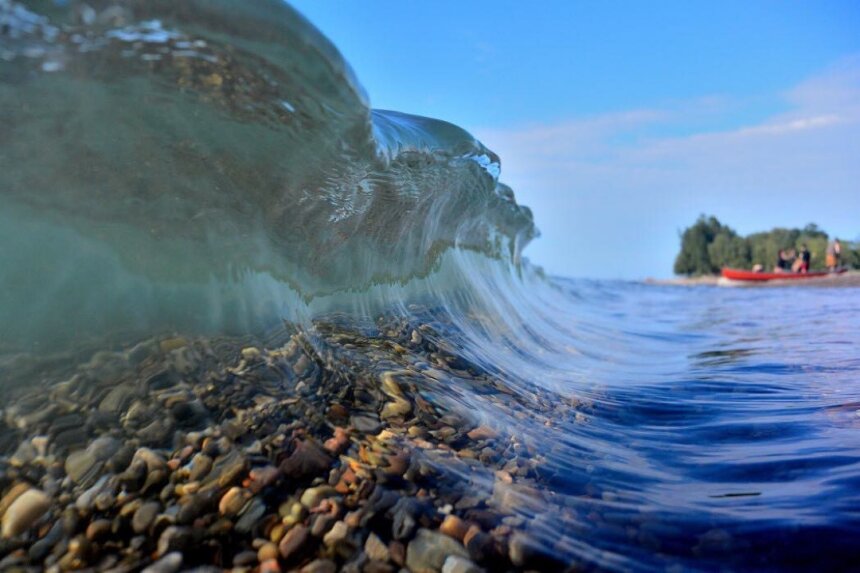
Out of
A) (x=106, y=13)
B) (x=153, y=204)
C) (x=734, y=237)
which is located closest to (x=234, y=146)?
(x=153, y=204)

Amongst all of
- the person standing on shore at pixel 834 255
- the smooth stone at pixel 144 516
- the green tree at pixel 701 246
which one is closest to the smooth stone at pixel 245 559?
the smooth stone at pixel 144 516

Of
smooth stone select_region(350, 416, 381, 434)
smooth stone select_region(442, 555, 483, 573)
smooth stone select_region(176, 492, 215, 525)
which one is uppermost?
smooth stone select_region(350, 416, 381, 434)

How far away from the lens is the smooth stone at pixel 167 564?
103cm

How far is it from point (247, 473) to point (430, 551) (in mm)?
447

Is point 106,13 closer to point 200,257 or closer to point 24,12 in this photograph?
point 24,12

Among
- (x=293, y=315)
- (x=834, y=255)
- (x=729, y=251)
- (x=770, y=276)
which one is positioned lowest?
(x=293, y=315)

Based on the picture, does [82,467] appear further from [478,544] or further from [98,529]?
[478,544]

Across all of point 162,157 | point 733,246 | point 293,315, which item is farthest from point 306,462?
point 733,246

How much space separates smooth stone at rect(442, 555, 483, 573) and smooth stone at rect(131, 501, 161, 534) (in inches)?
22.9

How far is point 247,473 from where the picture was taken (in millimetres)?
1267

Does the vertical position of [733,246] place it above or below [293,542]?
above

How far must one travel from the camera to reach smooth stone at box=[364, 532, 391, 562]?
1071 mm

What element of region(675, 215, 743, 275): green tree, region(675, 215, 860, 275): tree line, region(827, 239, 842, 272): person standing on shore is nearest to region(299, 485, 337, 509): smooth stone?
region(827, 239, 842, 272): person standing on shore

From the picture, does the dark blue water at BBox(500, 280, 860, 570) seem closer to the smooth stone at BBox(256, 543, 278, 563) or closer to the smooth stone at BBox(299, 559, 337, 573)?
the smooth stone at BBox(299, 559, 337, 573)
